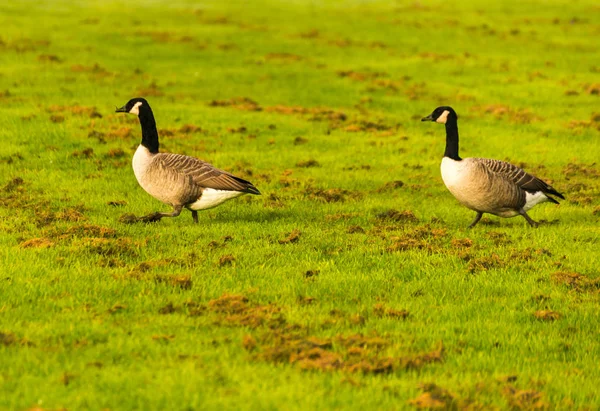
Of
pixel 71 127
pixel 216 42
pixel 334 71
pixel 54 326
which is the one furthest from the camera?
pixel 216 42

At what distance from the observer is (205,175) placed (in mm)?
16203

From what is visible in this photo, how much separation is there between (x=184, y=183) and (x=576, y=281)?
712 cm

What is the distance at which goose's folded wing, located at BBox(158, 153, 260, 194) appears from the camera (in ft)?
52.7

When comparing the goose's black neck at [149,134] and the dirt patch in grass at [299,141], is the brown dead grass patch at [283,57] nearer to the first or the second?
the dirt patch in grass at [299,141]

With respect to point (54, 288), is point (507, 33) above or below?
above

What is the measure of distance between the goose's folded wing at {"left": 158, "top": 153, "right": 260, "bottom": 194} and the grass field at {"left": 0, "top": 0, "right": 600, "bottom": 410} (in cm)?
75

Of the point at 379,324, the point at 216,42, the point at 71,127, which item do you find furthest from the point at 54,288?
the point at 216,42

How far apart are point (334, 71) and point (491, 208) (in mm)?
21897

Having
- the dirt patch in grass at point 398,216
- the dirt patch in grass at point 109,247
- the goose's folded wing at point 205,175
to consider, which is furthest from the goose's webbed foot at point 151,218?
the dirt patch in grass at point 398,216

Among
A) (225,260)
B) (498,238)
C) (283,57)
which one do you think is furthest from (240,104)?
(225,260)

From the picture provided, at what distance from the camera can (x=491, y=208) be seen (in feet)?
55.7

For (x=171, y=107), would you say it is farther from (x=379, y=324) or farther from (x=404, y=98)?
(x=379, y=324)

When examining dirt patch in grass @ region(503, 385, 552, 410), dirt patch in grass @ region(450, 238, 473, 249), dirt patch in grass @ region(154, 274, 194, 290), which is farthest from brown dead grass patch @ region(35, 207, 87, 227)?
dirt patch in grass @ region(503, 385, 552, 410)

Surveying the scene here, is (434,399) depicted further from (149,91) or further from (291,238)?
(149,91)
